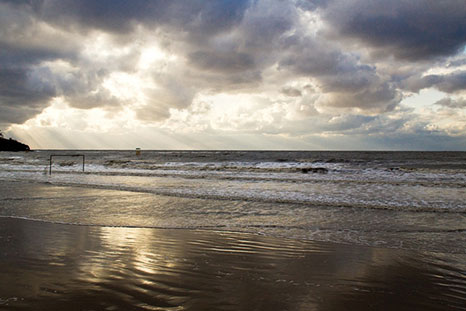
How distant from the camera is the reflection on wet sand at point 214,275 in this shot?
3230 mm

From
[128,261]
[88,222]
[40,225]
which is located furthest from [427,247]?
[40,225]

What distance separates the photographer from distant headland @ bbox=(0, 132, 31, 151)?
12500cm

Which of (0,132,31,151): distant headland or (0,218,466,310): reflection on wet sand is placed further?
(0,132,31,151): distant headland

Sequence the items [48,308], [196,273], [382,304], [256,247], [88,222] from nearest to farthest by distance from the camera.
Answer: [48,308] → [382,304] → [196,273] → [256,247] → [88,222]

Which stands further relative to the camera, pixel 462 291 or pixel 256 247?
pixel 256 247

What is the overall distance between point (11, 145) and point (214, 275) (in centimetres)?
15615

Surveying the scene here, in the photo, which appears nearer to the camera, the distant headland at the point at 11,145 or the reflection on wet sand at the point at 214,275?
the reflection on wet sand at the point at 214,275

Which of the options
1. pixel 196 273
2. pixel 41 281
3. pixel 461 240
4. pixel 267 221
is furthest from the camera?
pixel 267 221

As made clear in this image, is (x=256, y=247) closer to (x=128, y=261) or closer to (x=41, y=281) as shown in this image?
(x=128, y=261)

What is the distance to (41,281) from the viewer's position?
3654 millimetres

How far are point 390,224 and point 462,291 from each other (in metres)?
4.38

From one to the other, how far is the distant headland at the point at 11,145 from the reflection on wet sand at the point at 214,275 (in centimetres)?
14936

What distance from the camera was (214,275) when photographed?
156 inches

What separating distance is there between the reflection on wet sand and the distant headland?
149 meters
